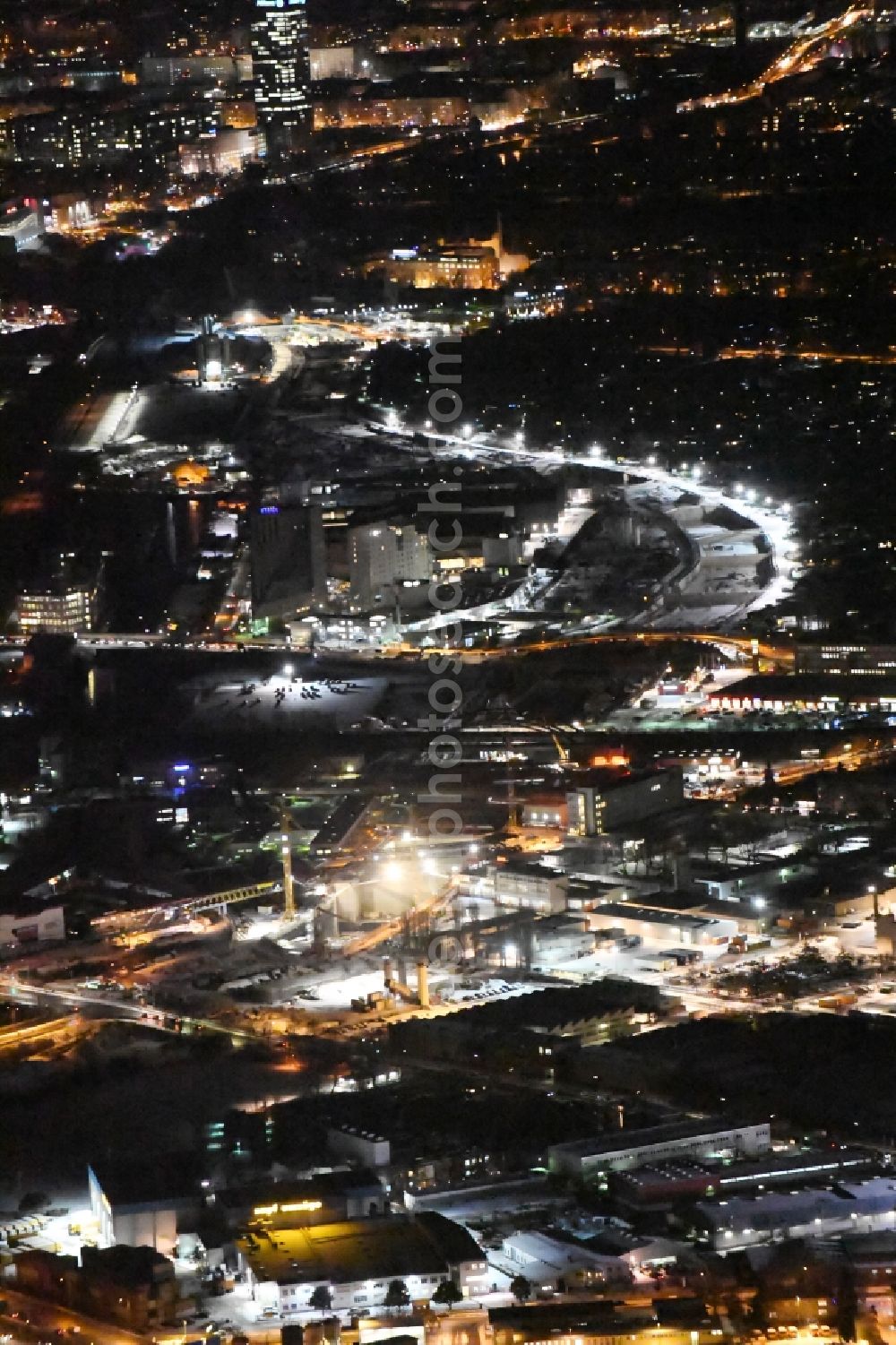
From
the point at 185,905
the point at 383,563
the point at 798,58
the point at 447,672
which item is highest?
the point at 798,58

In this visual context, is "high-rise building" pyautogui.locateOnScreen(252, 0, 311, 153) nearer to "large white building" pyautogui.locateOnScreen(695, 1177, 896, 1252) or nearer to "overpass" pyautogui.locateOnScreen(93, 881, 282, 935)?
"overpass" pyautogui.locateOnScreen(93, 881, 282, 935)

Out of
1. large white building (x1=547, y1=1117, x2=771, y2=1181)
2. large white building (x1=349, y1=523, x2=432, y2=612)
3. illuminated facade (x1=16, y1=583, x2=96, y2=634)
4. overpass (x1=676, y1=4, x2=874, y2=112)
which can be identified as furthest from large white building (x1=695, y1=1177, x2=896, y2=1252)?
overpass (x1=676, y1=4, x2=874, y2=112)

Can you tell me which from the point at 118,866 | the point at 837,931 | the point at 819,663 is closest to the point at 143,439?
the point at 819,663

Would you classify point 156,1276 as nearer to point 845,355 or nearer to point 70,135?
point 845,355

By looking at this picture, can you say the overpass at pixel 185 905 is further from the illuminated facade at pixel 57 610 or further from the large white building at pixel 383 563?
the illuminated facade at pixel 57 610

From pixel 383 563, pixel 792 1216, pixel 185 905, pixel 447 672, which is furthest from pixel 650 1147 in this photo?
pixel 383 563

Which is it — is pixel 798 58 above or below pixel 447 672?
above

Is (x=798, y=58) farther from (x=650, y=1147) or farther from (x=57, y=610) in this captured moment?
(x=650, y=1147)
